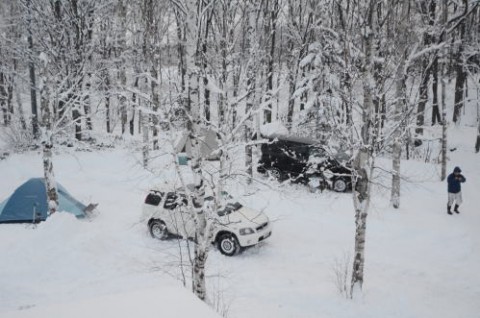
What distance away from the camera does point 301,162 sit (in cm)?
1708

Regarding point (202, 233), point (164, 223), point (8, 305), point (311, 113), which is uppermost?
point (311, 113)

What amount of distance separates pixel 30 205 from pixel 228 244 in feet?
24.8

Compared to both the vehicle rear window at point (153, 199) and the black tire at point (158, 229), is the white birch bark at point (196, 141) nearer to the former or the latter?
the black tire at point (158, 229)

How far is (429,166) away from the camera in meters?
19.9

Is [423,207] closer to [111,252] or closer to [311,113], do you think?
[311,113]

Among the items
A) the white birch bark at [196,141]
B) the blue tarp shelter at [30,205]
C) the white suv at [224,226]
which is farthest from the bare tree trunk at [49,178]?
the white birch bark at [196,141]

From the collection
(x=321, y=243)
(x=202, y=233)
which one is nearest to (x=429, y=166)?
(x=321, y=243)

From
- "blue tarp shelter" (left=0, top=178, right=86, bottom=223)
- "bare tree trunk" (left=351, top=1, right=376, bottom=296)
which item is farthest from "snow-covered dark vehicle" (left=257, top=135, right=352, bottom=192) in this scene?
"blue tarp shelter" (left=0, top=178, right=86, bottom=223)

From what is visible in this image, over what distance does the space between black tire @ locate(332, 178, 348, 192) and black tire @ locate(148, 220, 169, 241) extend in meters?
7.97

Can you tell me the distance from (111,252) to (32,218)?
4.08m

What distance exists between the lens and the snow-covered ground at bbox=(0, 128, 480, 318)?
363 inches

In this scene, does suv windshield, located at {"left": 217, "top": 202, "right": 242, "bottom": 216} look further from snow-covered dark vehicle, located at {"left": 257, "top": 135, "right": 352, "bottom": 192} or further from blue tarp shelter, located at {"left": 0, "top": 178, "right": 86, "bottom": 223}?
blue tarp shelter, located at {"left": 0, "top": 178, "right": 86, "bottom": 223}

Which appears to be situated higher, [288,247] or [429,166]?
[429,166]

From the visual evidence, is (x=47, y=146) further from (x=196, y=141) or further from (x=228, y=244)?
(x=196, y=141)
